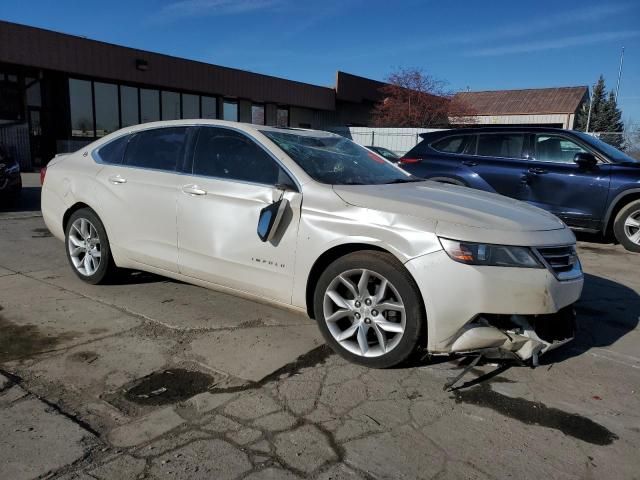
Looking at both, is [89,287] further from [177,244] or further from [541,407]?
[541,407]

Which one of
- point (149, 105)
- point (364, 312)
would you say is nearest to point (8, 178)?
point (364, 312)

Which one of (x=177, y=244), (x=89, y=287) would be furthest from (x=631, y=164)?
(x=89, y=287)

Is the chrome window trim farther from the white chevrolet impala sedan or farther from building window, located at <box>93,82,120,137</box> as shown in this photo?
building window, located at <box>93,82,120,137</box>

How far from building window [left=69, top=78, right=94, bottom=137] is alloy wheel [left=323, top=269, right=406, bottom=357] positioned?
19703mm

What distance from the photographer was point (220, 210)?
4.04m

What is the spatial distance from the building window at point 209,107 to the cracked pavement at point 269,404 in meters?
22.0

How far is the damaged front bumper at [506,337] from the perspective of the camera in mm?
3121

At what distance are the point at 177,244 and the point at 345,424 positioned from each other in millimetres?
2206

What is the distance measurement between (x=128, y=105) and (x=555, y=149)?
18.8 meters

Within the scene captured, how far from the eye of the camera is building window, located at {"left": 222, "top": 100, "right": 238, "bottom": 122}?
26.8 m

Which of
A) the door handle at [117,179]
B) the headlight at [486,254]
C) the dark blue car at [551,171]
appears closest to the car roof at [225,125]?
the door handle at [117,179]

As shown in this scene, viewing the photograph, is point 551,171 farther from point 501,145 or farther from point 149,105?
point 149,105

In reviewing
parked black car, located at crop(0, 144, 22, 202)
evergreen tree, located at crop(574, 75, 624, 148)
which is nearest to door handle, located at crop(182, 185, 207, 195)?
parked black car, located at crop(0, 144, 22, 202)

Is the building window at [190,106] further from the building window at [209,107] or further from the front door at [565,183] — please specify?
the front door at [565,183]
